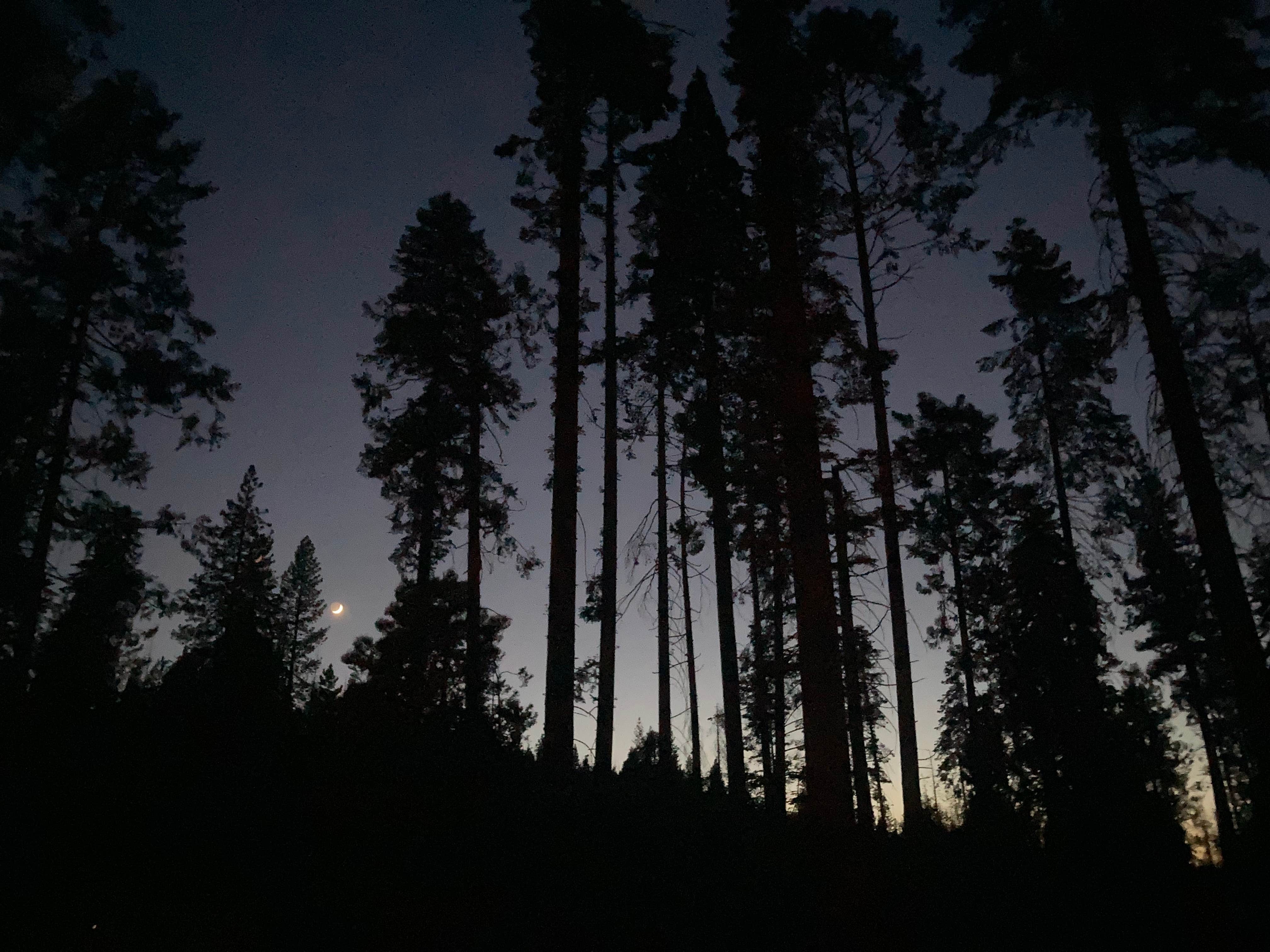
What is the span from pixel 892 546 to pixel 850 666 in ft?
10.4

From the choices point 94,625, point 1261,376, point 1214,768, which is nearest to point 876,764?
point 1214,768

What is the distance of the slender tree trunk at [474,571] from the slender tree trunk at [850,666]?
A: 8868 millimetres

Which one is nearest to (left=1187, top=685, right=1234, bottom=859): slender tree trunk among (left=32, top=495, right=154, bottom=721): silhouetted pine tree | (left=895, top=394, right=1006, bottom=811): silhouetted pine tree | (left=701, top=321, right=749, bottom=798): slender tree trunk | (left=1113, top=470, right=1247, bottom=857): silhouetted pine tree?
(left=1113, top=470, right=1247, bottom=857): silhouetted pine tree

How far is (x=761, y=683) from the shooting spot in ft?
Result: 73.5

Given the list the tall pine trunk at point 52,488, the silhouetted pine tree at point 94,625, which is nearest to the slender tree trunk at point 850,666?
the silhouetted pine tree at point 94,625

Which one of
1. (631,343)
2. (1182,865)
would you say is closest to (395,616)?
(631,343)

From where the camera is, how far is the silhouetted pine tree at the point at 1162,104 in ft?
27.6

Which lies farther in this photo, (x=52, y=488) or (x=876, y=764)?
(x=876, y=764)

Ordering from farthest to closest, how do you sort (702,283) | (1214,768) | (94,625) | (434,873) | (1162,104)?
(1214,768)
(702,283)
(1162,104)
(94,625)
(434,873)

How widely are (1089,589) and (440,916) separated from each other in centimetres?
2236

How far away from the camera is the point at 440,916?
5.00 meters

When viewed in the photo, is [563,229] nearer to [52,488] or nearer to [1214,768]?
[52,488]

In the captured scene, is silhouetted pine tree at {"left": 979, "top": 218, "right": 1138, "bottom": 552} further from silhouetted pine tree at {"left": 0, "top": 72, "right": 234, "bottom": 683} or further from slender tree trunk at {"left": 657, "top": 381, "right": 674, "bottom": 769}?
silhouetted pine tree at {"left": 0, "top": 72, "right": 234, "bottom": 683}

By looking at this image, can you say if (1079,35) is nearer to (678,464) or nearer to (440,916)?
(678,464)
